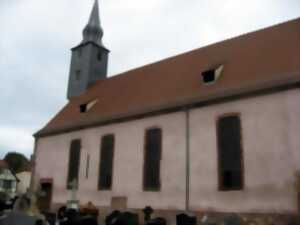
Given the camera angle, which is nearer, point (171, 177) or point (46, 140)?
point (171, 177)

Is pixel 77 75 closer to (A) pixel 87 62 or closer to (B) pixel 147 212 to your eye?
(A) pixel 87 62

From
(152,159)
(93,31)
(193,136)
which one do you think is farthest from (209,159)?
(93,31)

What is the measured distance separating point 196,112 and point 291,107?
4418 millimetres

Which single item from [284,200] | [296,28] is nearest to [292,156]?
[284,200]

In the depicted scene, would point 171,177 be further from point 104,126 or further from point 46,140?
point 46,140

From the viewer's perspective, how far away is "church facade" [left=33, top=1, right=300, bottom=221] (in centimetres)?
1441

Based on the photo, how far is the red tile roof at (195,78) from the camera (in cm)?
1612

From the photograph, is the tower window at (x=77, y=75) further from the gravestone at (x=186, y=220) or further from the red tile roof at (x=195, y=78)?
the gravestone at (x=186, y=220)

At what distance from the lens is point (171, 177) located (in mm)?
17203

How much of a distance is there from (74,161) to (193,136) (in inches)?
361

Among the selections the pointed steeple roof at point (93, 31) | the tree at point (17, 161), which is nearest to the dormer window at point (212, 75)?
the pointed steeple roof at point (93, 31)

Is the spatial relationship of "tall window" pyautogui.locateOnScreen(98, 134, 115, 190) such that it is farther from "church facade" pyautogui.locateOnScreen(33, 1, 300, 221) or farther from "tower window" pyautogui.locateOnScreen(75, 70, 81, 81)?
"tower window" pyautogui.locateOnScreen(75, 70, 81, 81)

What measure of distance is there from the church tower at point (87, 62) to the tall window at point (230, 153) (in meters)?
15.1

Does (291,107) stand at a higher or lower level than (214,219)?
higher
